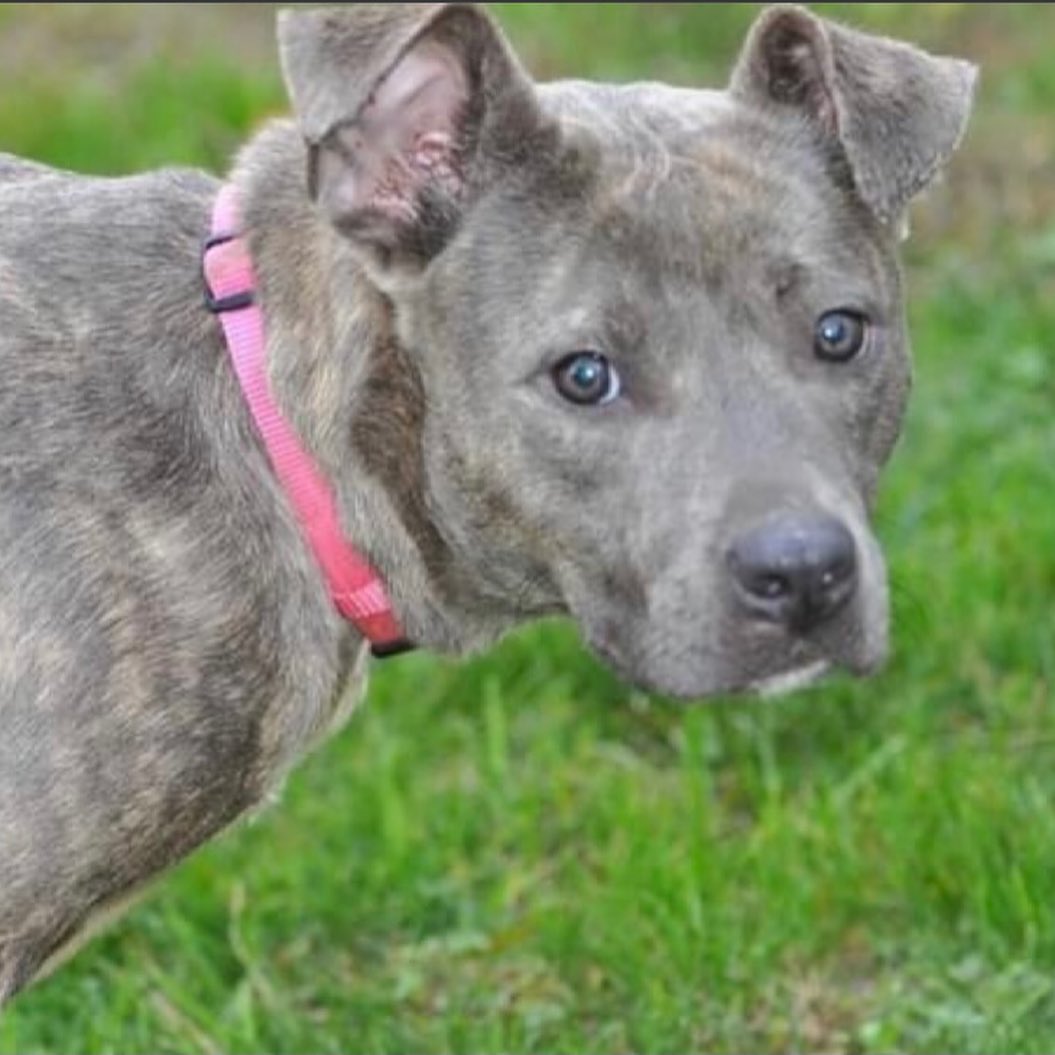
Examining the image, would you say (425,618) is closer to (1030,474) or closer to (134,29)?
(1030,474)

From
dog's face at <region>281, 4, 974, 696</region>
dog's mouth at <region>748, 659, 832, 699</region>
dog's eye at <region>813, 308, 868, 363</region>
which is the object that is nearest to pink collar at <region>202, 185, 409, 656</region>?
dog's face at <region>281, 4, 974, 696</region>

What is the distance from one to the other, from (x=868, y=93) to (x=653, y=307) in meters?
0.45

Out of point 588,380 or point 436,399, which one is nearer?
point 588,380

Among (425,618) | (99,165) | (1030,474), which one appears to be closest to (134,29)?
(99,165)

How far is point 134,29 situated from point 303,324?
5640 mm

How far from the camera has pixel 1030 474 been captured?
22.9ft

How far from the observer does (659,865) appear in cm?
565

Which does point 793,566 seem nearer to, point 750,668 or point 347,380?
point 750,668

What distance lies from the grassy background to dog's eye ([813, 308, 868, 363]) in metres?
1.47

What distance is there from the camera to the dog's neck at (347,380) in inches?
171

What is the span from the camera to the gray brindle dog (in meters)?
4.16

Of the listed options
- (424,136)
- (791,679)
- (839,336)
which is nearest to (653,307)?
(839,336)

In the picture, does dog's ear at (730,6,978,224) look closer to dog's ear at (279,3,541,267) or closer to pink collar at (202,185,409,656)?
dog's ear at (279,3,541,267)

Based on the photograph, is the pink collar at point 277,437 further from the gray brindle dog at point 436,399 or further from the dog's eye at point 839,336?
the dog's eye at point 839,336
